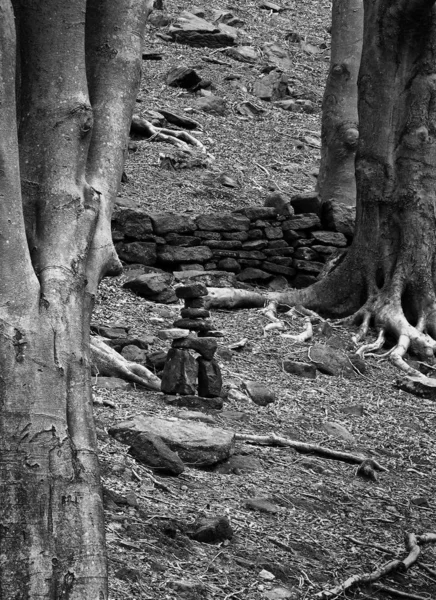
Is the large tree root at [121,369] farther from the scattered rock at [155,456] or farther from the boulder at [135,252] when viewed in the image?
the boulder at [135,252]

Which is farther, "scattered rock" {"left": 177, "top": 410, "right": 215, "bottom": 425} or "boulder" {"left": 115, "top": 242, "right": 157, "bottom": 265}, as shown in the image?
"boulder" {"left": 115, "top": 242, "right": 157, "bottom": 265}

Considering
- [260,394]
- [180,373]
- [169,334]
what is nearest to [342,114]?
[169,334]

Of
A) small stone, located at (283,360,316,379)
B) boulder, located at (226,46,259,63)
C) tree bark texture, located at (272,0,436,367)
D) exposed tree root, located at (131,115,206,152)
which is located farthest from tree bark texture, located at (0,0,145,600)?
boulder, located at (226,46,259,63)

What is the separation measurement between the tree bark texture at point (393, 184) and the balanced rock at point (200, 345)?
2.95m

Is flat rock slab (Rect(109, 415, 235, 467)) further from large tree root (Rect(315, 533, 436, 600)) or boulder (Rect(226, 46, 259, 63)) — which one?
boulder (Rect(226, 46, 259, 63))

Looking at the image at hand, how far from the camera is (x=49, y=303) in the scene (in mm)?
3111

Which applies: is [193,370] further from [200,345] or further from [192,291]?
[192,291]

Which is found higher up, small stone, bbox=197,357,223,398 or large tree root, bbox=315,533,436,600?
small stone, bbox=197,357,223,398

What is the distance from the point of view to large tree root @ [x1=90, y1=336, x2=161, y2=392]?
627cm

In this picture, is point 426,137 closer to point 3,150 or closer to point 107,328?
A: point 107,328

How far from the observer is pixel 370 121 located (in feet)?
30.7

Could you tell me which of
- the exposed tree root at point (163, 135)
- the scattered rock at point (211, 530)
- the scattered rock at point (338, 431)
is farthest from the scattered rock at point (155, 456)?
the exposed tree root at point (163, 135)

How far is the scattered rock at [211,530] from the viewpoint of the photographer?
160 inches

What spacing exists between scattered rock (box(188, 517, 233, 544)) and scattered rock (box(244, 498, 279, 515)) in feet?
1.49
